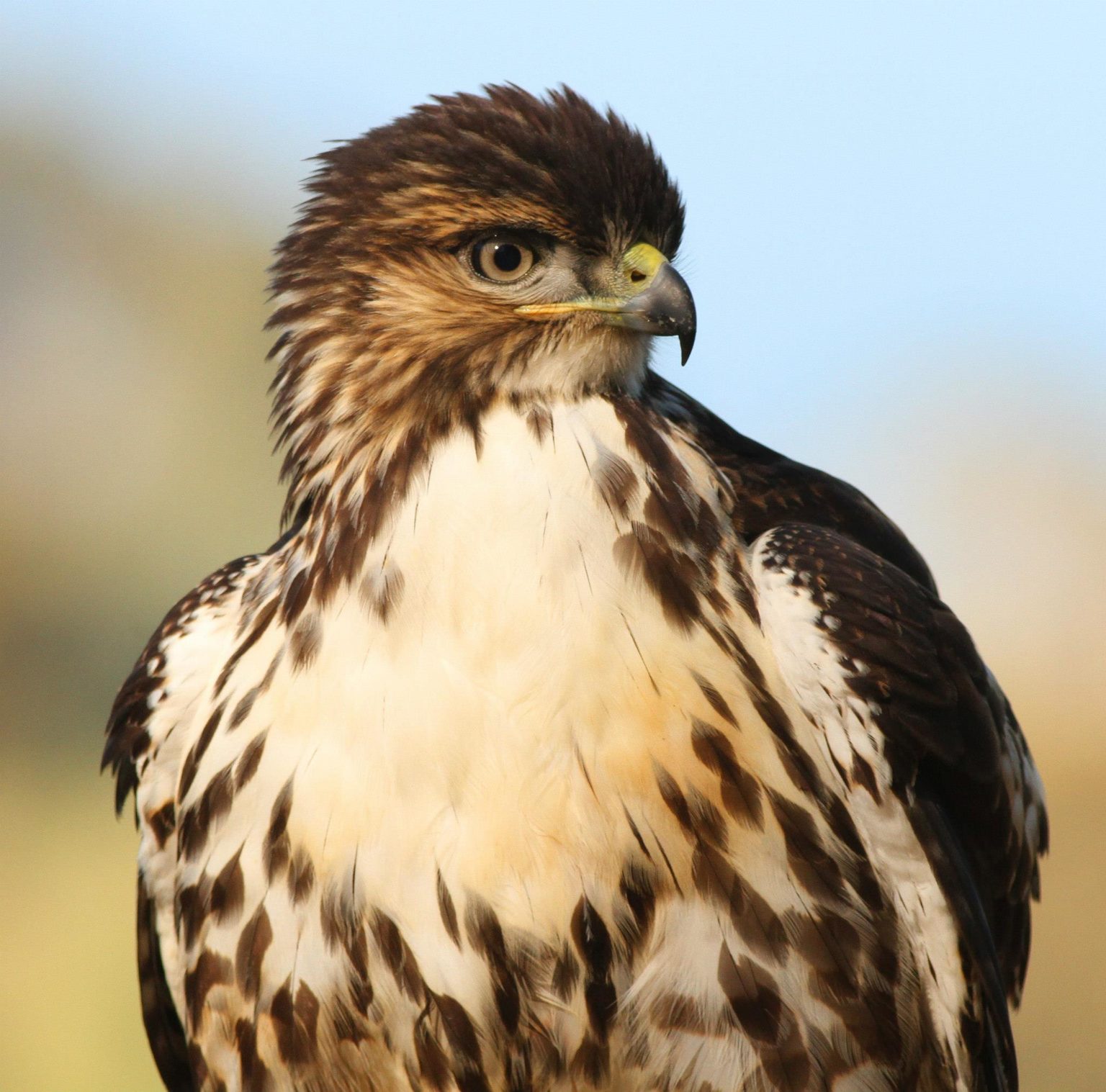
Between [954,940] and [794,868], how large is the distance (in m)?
0.41

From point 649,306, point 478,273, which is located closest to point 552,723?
point 649,306

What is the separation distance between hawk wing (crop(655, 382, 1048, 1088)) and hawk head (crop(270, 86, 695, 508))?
1.00 feet

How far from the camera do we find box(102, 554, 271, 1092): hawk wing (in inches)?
148

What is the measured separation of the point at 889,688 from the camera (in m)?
3.27

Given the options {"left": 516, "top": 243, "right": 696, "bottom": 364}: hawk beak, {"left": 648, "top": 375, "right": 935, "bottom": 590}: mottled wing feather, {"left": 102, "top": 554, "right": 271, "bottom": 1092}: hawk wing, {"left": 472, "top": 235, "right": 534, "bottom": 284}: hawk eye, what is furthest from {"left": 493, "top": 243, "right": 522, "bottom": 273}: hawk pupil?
{"left": 102, "top": 554, "right": 271, "bottom": 1092}: hawk wing

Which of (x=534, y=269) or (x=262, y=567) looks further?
(x=262, y=567)

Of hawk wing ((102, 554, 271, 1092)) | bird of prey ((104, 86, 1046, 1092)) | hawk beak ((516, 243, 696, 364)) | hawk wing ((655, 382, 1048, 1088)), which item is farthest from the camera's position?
→ hawk wing ((102, 554, 271, 1092))

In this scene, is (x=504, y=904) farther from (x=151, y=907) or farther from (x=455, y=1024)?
(x=151, y=907)

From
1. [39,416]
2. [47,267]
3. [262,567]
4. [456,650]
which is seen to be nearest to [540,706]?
[456,650]

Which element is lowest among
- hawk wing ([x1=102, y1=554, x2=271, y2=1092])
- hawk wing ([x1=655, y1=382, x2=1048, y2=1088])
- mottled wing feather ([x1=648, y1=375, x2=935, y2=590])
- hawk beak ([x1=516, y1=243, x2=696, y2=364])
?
hawk wing ([x1=102, y1=554, x2=271, y2=1092])

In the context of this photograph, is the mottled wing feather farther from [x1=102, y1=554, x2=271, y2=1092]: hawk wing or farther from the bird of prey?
[x1=102, y1=554, x2=271, y2=1092]: hawk wing

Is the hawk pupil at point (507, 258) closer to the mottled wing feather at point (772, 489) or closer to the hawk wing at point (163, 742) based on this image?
the mottled wing feather at point (772, 489)

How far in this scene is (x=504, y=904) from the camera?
3.14m

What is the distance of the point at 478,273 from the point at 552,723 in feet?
3.64
